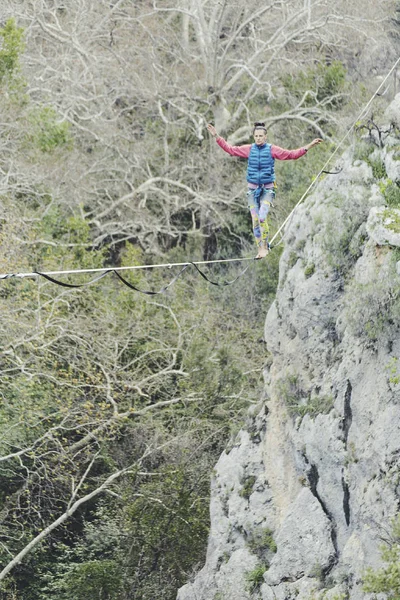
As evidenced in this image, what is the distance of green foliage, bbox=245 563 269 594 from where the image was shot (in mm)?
14461

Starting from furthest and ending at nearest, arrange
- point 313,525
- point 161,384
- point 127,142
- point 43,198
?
point 127,142
point 43,198
point 161,384
point 313,525

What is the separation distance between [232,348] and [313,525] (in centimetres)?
854

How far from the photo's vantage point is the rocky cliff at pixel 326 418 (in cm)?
1291

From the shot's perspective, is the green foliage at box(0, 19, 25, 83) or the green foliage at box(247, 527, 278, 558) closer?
the green foliage at box(247, 527, 278, 558)

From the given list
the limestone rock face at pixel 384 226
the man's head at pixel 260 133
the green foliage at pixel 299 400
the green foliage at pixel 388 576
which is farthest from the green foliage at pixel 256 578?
the man's head at pixel 260 133

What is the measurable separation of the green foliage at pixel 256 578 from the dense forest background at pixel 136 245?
380 cm

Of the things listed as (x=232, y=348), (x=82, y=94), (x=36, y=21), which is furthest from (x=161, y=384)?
(x=36, y=21)

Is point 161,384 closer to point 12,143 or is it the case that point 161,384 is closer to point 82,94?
point 12,143

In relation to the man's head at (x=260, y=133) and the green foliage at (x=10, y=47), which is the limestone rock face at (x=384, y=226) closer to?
the man's head at (x=260, y=133)

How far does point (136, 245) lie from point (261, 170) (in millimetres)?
14415

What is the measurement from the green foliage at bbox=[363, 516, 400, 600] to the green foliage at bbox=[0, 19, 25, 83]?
644 inches

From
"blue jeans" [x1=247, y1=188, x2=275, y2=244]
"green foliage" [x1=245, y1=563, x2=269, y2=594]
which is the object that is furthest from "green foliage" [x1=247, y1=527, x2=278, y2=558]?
"blue jeans" [x1=247, y1=188, x2=275, y2=244]

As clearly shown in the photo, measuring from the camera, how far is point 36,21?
30703 mm

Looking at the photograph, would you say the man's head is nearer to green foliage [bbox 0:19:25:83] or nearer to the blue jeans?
the blue jeans
